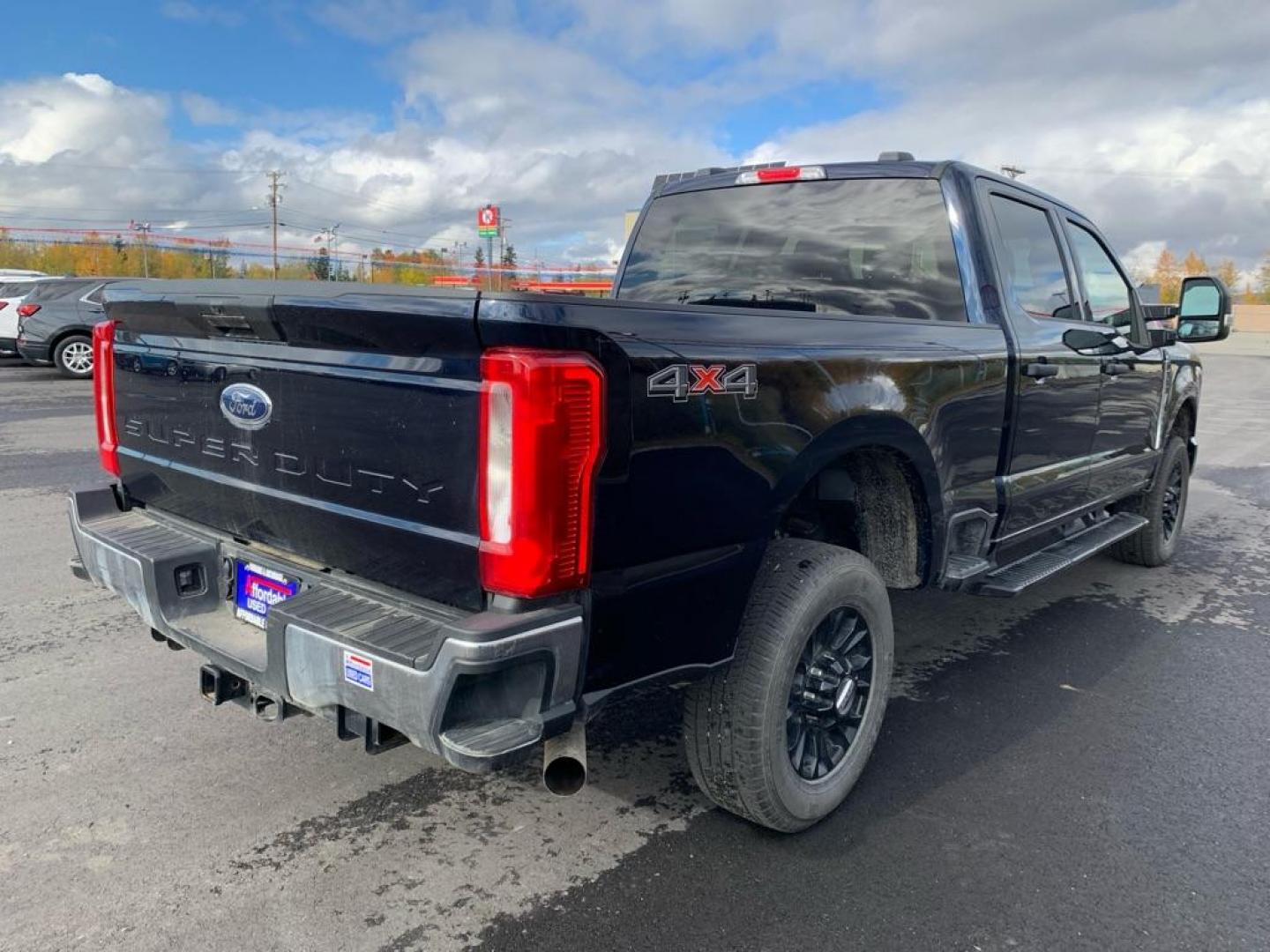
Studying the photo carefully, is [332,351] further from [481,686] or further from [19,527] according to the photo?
[19,527]

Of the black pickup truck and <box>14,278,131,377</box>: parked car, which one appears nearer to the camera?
the black pickup truck

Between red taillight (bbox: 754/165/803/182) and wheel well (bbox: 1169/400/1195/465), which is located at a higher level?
red taillight (bbox: 754/165/803/182)

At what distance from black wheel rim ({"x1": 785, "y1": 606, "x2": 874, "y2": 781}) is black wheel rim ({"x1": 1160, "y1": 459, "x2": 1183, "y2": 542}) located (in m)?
3.89

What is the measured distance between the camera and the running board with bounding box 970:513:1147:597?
375 centimetres

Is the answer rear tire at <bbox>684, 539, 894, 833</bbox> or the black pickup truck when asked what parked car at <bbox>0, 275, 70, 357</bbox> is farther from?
rear tire at <bbox>684, 539, 894, 833</bbox>

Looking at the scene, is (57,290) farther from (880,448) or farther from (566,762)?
(566,762)

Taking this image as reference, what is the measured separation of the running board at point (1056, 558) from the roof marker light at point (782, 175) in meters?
1.84

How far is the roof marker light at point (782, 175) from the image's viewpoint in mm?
4121

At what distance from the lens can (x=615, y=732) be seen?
3.48 meters

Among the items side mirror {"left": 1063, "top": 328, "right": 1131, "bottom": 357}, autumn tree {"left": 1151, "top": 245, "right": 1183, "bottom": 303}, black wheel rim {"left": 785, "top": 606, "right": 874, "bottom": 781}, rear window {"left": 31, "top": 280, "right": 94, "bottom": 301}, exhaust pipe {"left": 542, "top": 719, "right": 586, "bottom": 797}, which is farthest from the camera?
autumn tree {"left": 1151, "top": 245, "right": 1183, "bottom": 303}

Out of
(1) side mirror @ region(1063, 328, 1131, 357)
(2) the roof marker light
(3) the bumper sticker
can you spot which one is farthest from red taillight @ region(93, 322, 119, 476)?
(1) side mirror @ region(1063, 328, 1131, 357)

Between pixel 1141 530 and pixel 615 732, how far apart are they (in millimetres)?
3899

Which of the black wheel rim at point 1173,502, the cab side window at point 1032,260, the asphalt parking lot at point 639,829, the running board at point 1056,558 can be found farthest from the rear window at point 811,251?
the black wheel rim at point 1173,502

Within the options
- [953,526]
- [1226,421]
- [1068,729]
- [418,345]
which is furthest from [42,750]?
[1226,421]
